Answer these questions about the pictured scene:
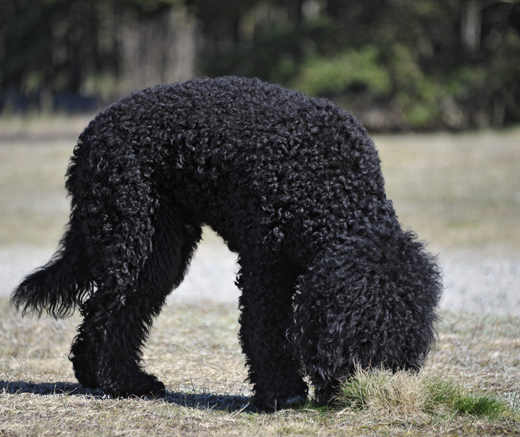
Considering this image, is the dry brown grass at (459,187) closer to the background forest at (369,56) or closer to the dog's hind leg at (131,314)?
the background forest at (369,56)

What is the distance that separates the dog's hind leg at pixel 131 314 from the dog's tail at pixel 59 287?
18 cm

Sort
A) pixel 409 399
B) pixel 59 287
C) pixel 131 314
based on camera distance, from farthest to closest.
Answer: pixel 59 287
pixel 131 314
pixel 409 399

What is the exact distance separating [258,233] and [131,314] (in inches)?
38.5

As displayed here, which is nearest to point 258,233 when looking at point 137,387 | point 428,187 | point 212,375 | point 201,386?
point 137,387

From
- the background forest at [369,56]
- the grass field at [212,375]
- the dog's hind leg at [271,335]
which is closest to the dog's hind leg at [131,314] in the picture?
the grass field at [212,375]

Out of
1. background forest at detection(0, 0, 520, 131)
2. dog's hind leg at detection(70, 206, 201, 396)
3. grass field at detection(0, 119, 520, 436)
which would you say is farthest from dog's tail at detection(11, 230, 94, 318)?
background forest at detection(0, 0, 520, 131)

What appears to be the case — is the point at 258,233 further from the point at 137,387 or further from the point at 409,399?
the point at 137,387

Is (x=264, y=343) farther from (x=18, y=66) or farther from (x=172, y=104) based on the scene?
(x=18, y=66)

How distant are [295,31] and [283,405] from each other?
21155 mm

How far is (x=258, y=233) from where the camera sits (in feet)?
11.9

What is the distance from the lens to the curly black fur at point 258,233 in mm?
3496

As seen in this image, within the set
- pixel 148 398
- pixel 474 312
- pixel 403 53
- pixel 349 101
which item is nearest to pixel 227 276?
pixel 474 312

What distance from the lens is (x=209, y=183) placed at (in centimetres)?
378

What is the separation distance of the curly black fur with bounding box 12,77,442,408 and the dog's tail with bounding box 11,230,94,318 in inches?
0.6
